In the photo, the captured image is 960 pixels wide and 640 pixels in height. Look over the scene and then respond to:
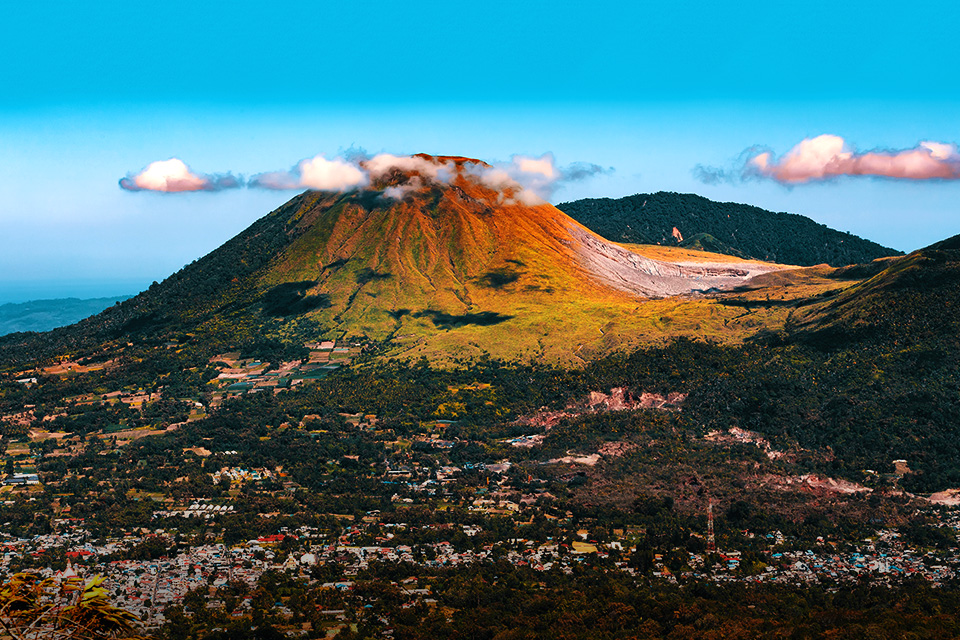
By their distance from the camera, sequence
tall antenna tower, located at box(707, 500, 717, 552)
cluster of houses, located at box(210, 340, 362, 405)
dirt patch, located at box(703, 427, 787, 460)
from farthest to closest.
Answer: cluster of houses, located at box(210, 340, 362, 405), dirt patch, located at box(703, 427, 787, 460), tall antenna tower, located at box(707, 500, 717, 552)

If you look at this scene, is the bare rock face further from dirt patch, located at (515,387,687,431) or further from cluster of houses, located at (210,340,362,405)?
cluster of houses, located at (210,340,362,405)

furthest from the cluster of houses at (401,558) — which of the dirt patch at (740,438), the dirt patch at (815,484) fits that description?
the dirt patch at (740,438)

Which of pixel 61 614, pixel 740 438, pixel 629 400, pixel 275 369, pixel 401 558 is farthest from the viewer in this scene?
pixel 275 369

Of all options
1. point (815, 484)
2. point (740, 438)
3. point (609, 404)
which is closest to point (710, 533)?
point (815, 484)

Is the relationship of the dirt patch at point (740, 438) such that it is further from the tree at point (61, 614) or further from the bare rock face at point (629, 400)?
the tree at point (61, 614)

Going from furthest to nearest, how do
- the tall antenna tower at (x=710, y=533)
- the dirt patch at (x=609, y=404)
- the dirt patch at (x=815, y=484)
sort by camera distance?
the dirt patch at (x=609, y=404)
the dirt patch at (x=815, y=484)
the tall antenna tower at (x=710, y=533)

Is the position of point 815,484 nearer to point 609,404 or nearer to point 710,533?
point 710,533

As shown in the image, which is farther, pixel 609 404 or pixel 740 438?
pixel 609 404

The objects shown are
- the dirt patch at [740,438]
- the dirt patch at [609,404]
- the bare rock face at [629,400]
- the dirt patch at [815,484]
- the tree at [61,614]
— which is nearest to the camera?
the tree at [61,614]

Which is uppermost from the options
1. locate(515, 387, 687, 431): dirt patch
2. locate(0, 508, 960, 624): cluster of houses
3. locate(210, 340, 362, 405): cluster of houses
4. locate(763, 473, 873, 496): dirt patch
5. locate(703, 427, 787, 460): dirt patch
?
locate(210, 340, 362, 405): cluster of houses

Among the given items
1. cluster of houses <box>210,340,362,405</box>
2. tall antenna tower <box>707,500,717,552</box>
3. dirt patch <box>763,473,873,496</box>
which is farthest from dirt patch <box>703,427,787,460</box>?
cluster of houses <box>210,340,362,405</box>

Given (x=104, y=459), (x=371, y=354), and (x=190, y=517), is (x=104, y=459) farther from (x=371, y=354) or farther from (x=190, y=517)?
(x=371, y=354)
